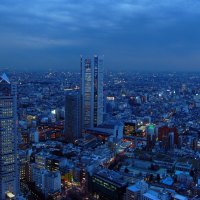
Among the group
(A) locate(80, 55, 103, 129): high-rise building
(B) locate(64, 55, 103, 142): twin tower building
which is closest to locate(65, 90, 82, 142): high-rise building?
(B) locate(64, 55, 103, 142): twin tower building

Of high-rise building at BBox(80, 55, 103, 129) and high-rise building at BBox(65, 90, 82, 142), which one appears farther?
high-rise building at BBox(80, 55, 103, 129)

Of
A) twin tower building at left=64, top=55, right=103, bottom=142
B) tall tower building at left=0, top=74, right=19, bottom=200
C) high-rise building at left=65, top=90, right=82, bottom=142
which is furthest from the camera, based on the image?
twin tower building at left=64, top=55, right=103, bottom=142

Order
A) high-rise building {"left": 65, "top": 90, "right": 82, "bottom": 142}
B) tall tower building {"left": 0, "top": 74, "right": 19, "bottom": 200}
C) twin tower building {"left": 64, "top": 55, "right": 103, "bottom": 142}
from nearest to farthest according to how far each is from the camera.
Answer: tall tower building {"left": 0, "top": 74, "right": 19, "bottom": 200} → high-rise building {"left": 65, "top": 90, "right": 82, "bottom": 142} → twin tower building {"left": 64, "top": 55, "right": 103, "bottom": 142}

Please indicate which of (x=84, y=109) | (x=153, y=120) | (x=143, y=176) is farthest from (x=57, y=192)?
(x=153, y=120)

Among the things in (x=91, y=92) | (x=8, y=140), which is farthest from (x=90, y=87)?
(x=8, y=140)

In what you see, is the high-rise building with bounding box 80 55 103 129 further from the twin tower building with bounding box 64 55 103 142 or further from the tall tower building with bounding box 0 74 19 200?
the tall tower building with bounding box 0 74 19 200

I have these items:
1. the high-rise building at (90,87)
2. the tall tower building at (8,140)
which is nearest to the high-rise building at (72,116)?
the high-rise building at (90,87)

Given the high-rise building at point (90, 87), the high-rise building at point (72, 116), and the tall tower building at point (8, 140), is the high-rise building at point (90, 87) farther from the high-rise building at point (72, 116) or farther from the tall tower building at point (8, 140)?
the tall tower building at point (8, 140)
